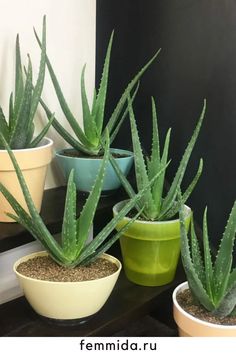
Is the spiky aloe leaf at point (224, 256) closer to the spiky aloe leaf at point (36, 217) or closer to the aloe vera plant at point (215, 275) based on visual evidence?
the aloe vera plant at point (215, 275)

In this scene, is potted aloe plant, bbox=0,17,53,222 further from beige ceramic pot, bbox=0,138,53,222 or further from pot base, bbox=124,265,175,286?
pot base, bbox=124,265,175,286

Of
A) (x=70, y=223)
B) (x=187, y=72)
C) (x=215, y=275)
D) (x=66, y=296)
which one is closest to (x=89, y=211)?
(x=70, y=223)

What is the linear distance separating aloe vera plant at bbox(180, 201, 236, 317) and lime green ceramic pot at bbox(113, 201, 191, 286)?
183 mm

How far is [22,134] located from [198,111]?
1.55 feet

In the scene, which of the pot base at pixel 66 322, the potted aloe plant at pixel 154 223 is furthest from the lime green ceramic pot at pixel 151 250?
the pot base at pixel 66 322

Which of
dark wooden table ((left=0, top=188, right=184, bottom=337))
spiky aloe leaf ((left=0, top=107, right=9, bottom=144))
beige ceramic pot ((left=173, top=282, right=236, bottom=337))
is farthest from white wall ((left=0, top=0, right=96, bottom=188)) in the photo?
beige ceramic pot ((left=173, top=282, right=236, bottom=337))

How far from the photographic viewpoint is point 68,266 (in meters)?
0.95

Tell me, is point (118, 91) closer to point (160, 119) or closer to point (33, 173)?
point (160, 119)

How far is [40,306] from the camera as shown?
936 millimetres

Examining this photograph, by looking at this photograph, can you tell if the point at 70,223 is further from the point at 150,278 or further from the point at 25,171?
the point at 150,278

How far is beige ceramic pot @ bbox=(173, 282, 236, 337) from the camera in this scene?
855 millimetres

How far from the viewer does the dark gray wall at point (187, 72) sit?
121 cm

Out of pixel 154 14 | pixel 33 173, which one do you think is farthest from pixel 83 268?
pixel 154 14

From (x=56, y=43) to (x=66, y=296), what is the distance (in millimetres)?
681
